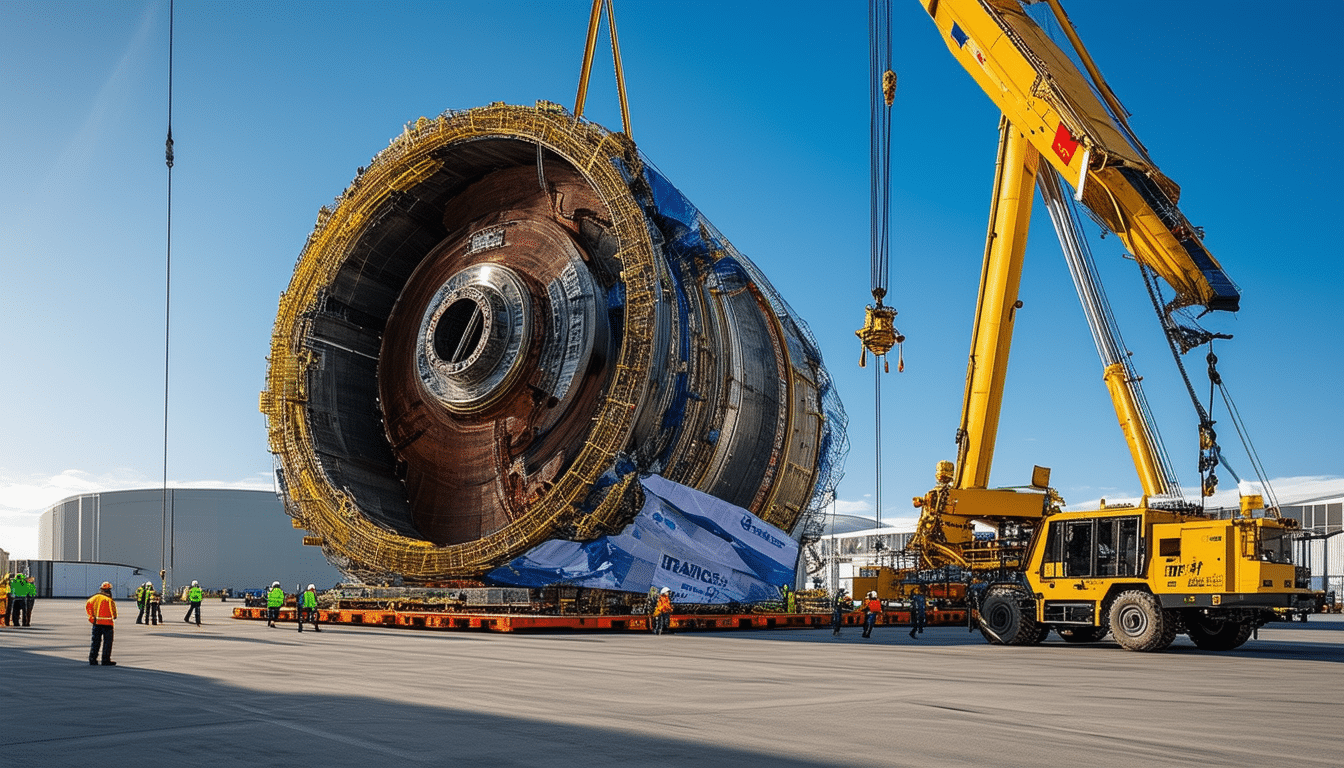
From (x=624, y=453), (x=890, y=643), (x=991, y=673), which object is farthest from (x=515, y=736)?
(x=624, y=453)

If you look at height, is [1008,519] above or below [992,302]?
below

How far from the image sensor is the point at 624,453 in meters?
25.0

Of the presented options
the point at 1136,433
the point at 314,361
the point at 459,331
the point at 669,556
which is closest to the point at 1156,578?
the point at 669,556

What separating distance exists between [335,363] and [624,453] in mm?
10279

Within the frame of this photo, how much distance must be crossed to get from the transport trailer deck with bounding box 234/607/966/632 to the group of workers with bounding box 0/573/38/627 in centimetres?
489

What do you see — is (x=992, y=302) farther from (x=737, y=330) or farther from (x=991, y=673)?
(x=991, y=673)

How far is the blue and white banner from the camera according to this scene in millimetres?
24734

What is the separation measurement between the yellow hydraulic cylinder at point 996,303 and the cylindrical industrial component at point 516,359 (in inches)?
183

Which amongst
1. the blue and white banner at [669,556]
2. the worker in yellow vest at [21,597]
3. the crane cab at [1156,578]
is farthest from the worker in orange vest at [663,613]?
the worker in yellow vest at [21,597]

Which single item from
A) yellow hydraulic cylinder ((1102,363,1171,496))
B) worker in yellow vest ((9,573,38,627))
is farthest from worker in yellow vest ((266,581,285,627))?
yellow hydraulic cylinder ((1102,363,1171,496))

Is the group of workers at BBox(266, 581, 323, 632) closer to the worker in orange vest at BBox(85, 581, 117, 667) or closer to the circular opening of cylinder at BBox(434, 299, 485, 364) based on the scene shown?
the circular opening of cylinder at BBox(434, 299, 485, 364)

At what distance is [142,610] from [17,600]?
9.47ft

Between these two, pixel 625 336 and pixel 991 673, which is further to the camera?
pixel 625 336

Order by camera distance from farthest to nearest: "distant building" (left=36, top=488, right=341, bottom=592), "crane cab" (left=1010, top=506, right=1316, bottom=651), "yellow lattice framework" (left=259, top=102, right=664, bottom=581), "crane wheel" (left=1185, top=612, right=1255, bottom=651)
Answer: "distant building" (left=36, top=488, right=341, bottom=592), "yellow lattice framework" (left=259, top=102, right=664, bottom=581), "crane wheel" (left=1185, top=612, right=1255, bottom=651), "crane cab" (left=1010, top=506, right=1316, bottom=651)
